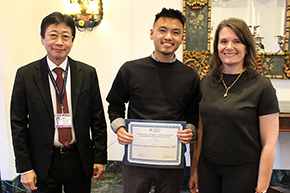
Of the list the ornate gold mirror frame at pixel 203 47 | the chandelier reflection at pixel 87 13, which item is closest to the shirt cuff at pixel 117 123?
the ornate gold mirror frame at pixel 203 47

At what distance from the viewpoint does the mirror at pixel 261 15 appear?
105 inches

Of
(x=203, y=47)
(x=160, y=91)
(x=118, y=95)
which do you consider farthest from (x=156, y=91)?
(x=203, y=47)

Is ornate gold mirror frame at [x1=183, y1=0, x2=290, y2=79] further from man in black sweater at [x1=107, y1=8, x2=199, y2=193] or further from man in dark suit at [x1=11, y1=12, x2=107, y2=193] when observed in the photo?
man in dark suit at [x1=11, y1=12, x2=107, y2=193]

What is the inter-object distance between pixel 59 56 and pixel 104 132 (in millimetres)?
633

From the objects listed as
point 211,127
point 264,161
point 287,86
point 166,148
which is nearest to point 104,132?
point 166,148

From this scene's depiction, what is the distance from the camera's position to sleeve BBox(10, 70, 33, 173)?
144cm

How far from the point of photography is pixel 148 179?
5.03ft

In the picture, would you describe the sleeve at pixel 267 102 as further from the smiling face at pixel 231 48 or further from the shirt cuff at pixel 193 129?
the shirt cuff at pixel 193 129

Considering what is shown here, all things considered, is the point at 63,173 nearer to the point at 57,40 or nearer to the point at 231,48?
the point at 57,40

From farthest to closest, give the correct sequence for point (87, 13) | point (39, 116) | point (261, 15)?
1. point (87, 13)
2. point (261, 15)
3. point (39, 116)

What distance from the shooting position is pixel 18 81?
1.45m

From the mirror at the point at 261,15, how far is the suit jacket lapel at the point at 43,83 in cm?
211

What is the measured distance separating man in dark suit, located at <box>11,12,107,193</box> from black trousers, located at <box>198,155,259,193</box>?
2.55 feet

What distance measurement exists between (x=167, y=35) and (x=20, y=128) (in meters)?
1.18
